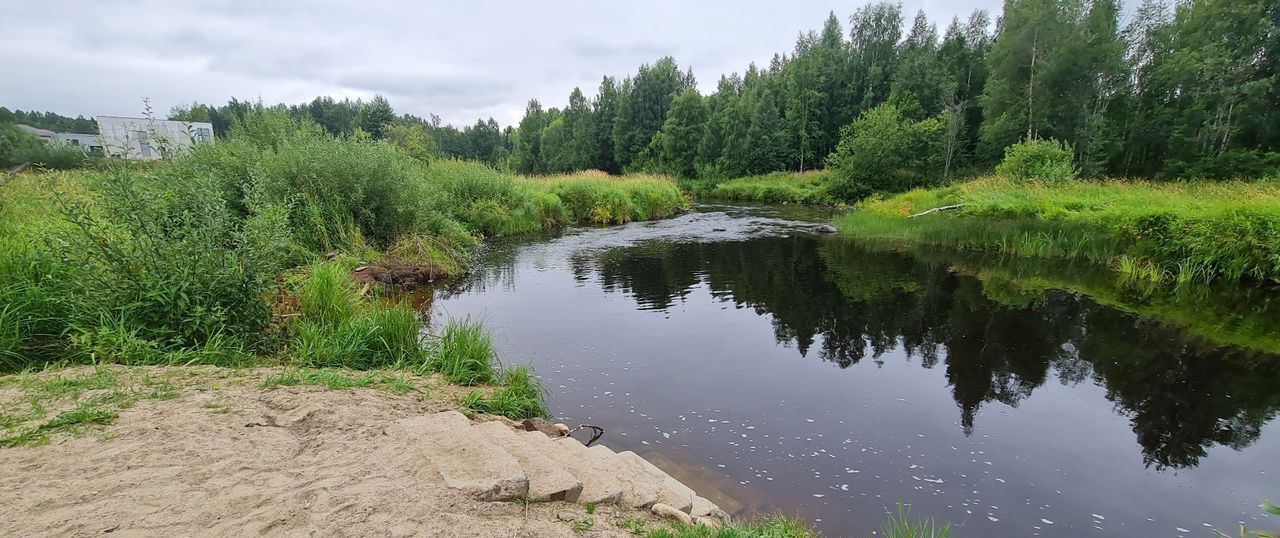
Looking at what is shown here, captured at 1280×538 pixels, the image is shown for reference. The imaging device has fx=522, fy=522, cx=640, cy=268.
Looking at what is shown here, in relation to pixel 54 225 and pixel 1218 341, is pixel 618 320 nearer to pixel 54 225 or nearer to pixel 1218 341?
pixel 54 225

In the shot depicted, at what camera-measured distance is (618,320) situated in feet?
30.5

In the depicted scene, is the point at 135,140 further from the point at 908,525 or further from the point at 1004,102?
the point at 1004,102

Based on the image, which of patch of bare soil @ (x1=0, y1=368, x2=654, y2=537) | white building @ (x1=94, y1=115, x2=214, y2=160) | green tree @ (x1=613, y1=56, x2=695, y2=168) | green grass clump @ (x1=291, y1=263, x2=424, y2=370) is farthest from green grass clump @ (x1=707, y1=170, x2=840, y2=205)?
patch of bare soil @ (x1=0, y1=368, x2=654, y2=537)

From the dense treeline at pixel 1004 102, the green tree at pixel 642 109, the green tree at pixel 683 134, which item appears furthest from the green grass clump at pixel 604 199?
the green tree at pixel 642 109

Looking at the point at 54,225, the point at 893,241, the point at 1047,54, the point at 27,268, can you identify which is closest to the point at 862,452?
the point at 27,268

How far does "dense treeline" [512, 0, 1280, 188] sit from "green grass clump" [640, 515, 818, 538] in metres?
32.8

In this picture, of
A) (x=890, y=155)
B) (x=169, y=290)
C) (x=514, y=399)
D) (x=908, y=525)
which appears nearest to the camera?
(x=908, y=525)

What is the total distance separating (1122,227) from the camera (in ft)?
42.4

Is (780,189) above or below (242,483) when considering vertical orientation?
above

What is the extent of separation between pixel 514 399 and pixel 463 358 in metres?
0.97

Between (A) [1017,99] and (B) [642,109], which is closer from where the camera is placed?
(A) [1017,99]

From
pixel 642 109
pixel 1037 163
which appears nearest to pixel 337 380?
pixel 1037 163

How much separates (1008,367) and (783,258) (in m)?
8.56

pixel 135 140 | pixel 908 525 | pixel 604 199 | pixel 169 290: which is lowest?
pixel 908 525
